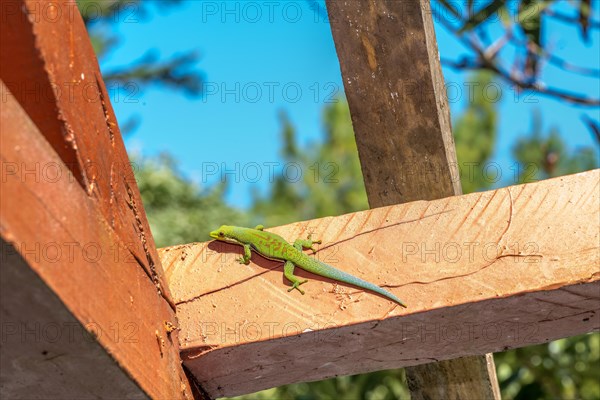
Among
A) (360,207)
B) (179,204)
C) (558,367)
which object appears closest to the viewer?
(558,367)

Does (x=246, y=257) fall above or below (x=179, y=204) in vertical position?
below

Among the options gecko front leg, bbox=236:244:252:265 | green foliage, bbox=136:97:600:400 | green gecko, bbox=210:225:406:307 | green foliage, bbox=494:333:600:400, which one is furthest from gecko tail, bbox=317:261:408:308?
green foliage, bbox=494:333:600:400

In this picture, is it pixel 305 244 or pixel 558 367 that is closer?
pixel 305 244

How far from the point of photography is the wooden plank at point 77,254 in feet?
3.76

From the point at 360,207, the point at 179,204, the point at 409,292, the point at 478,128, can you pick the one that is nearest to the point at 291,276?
the point at 409,292

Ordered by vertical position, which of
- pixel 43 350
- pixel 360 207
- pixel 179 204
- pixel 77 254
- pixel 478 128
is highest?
pixel 478 128

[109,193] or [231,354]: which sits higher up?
[109,193]

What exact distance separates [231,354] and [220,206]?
5112mm

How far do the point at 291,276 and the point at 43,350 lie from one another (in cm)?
65

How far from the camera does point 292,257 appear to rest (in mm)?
1851

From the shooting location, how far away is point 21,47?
134 cm

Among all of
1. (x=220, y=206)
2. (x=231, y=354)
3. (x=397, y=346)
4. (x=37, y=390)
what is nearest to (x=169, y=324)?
(x=231, y=354)

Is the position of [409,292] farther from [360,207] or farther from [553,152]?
[360,207]

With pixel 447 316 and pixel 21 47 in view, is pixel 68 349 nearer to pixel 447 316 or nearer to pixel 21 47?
pixel 21 47
